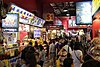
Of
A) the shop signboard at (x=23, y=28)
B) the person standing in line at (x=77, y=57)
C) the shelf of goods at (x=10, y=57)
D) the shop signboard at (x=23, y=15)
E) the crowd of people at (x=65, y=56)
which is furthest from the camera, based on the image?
the shop signboard at (x=23, y=28)

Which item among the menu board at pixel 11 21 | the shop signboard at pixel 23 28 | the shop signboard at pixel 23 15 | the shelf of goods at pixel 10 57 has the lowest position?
the shelf of goods at pixel 10 57

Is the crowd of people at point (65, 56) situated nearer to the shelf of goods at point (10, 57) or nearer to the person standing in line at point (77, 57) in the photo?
the person standing in line at point (77, 57)

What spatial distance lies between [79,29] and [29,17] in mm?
19961

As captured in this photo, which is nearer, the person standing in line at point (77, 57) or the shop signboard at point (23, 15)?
the person standing in line at point (77, 57)

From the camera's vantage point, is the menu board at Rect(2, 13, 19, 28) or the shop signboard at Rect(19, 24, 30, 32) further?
the shop signboard at Rect(19, 24, 30, 32)

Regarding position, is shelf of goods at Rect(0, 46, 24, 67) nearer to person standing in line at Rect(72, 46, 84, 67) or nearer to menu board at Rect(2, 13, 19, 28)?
menu board at Rect(2, 13, 19, 28)

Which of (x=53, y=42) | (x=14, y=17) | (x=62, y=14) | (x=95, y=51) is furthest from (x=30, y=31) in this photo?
(x=62, y=14)

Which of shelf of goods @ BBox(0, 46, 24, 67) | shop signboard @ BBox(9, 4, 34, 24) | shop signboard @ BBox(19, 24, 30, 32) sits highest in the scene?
→ shop signboard @ BBox(9, 4, 34, 24)

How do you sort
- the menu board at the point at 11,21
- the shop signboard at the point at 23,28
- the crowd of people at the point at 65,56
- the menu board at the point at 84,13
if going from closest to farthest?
the crowd of people at the point at 65,56, the menu board at the point at 11,21, the shop signboard at the point at 23,28, the menu board at the point at 84,13

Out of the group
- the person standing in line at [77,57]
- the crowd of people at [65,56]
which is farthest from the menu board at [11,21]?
the person standing in line at [77,57]

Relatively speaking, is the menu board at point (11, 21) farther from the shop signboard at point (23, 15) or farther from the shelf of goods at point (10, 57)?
the shop signboard at point (23, 15)

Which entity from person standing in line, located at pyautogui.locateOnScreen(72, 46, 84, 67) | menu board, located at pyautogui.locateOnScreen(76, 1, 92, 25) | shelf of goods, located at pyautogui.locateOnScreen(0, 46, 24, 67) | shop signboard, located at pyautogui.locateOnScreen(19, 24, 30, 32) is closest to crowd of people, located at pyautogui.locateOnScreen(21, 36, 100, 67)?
person standing in line, located at pyautogui.locateOnScreen(72, 46, 84, 67)

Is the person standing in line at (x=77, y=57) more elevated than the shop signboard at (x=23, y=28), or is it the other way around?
the shop signboard at (x=23, y=28)

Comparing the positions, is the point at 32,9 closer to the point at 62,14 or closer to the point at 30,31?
the point at 30,31
